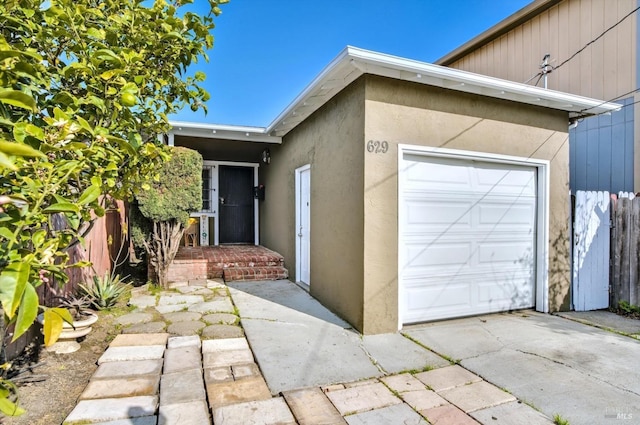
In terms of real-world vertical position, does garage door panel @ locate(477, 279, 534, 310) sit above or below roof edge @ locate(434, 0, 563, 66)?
below

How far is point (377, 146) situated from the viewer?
4059mm

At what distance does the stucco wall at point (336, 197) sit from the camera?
4168mm

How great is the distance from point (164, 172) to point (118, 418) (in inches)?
165

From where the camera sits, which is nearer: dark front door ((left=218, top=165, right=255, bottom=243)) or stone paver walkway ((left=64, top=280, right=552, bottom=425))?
stone paver walkway ((left=64, top=280, right=552, bottom=425))

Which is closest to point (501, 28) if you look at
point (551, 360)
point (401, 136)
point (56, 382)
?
point (401, 136)

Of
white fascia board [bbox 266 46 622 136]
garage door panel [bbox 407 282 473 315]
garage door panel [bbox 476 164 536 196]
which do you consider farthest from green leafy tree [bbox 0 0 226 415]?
garage door panel [bbox 476 164 536 196]

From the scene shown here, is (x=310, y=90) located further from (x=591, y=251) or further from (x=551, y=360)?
(x=591, y=251)

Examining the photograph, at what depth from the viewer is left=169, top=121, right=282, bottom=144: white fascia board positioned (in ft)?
22.2

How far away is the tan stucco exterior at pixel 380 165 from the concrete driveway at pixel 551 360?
0.80 metres

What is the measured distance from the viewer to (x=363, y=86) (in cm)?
402

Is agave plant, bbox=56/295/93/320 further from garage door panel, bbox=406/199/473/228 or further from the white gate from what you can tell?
the white gate

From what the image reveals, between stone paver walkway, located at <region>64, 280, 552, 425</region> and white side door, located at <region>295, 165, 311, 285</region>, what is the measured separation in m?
2.62

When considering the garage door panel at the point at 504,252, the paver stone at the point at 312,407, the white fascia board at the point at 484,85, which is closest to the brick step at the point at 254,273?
the garage door panel at the point at 504,252

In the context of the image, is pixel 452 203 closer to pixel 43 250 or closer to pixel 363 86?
pixel 363 86
